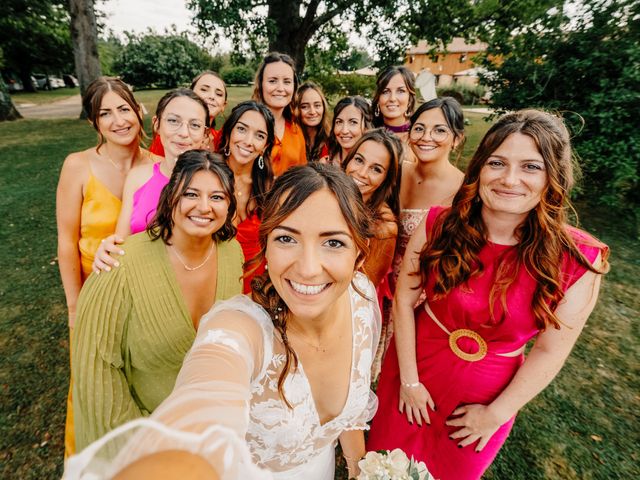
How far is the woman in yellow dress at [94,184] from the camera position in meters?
A: 2.65

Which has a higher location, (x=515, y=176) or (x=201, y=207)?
(x=515, y=176)

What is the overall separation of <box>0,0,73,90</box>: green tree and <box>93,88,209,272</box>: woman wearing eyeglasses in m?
24.2

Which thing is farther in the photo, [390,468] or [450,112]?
[450,112]

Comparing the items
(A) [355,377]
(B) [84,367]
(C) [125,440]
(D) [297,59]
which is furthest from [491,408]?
(D) [297,59]

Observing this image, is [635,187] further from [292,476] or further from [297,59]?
[297,59]

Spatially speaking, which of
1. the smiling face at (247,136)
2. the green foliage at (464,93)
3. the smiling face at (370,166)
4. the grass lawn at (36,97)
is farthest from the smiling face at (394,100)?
the grass lawn at (36,97)

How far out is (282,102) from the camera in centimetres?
408

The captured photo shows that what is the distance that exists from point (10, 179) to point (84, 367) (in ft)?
35.0

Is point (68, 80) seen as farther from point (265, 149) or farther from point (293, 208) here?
point (293, 208)

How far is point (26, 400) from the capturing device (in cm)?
322

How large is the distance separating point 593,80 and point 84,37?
52.8 feet

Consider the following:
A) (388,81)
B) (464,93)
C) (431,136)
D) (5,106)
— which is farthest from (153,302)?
(464,93)

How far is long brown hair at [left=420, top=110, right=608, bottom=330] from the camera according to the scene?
172 centimetres

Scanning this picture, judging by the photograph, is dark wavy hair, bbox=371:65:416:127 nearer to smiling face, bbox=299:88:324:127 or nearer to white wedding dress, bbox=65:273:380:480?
smiling face, bbox=299:88:324:127
